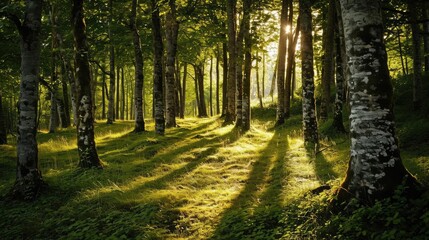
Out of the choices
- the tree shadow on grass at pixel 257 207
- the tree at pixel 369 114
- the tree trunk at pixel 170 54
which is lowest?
the tree shadow on grass at pixel 257 207

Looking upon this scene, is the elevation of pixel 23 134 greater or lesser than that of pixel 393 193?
greater

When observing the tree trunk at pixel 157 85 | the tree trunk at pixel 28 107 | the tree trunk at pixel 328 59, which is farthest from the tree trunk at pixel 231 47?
the tree trunk at pixel 28 107

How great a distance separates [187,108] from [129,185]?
227ft

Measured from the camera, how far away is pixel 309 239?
4496mm

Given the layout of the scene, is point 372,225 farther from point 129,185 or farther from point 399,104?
point 399,104

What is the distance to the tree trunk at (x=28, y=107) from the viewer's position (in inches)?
308

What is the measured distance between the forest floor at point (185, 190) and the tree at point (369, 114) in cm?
102

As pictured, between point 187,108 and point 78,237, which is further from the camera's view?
point 187,108

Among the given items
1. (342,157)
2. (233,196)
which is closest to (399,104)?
(342,157)

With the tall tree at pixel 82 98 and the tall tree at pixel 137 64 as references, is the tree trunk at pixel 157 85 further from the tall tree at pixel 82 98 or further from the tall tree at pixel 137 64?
the tall tree at pixel 82 98

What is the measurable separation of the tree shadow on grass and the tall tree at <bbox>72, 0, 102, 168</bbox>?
16.5 ft

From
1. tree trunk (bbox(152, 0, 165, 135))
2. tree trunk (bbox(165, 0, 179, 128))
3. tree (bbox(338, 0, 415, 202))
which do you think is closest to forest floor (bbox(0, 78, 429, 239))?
tree (bbox(338, 0, 415, 202))

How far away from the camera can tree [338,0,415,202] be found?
454cm

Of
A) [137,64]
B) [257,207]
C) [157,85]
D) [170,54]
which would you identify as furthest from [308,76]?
[137,64]
